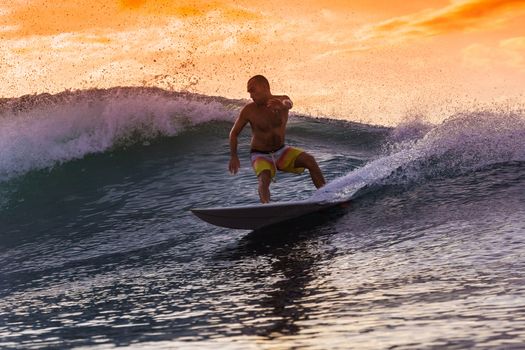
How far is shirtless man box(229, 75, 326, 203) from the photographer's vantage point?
7.20 metres

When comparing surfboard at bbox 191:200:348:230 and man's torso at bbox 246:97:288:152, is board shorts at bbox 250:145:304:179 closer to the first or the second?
man's torso at bbox 246:97:288:152

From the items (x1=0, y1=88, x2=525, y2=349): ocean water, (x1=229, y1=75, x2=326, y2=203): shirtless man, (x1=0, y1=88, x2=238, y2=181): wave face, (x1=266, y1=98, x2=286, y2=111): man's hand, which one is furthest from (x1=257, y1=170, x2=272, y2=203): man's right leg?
(x1=0, y1=88, x2=238, y2=181): wave face

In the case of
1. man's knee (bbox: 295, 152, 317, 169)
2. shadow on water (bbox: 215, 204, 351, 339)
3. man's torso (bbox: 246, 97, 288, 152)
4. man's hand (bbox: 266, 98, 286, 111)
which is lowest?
shadow on water (bbox: 215, 204, 351, 339)

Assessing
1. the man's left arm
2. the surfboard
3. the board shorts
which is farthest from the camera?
the board shorts

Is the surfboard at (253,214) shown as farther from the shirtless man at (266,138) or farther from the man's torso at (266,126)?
the man's torso at (266,126)

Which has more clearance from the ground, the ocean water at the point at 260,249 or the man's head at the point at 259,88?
the man's head at the point at 259,88

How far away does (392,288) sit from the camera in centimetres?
426

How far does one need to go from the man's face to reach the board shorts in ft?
1.80

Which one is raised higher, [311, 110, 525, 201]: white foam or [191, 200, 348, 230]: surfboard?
[311, 110, 525, 201]: white foam

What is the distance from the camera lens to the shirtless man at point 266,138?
7.20m

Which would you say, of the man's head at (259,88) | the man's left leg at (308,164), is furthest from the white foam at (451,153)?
the man's head at (259,88)

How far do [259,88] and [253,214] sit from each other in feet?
3.94

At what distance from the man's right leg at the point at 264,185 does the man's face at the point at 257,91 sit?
0.69 meters

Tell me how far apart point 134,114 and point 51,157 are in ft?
8.35
